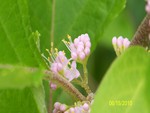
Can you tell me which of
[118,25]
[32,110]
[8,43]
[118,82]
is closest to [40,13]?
[8,43]

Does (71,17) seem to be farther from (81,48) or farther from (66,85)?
(66,85)

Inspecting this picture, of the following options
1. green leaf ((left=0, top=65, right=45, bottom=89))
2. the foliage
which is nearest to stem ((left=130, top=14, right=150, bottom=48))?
the foliage

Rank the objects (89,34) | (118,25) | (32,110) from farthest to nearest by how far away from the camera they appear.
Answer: (118,25) < (89,34) < (32,110)

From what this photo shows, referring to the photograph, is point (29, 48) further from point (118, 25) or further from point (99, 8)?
point (118, 25)

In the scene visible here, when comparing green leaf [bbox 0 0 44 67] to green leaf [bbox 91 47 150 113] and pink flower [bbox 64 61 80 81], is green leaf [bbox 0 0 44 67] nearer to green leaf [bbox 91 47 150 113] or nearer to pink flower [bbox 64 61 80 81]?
pink flower [bbox 64 61 80 81]

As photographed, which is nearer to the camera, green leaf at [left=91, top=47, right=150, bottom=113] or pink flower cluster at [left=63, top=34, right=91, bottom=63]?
green leaf at [left=91, top=47, right=150, bottom=113]
